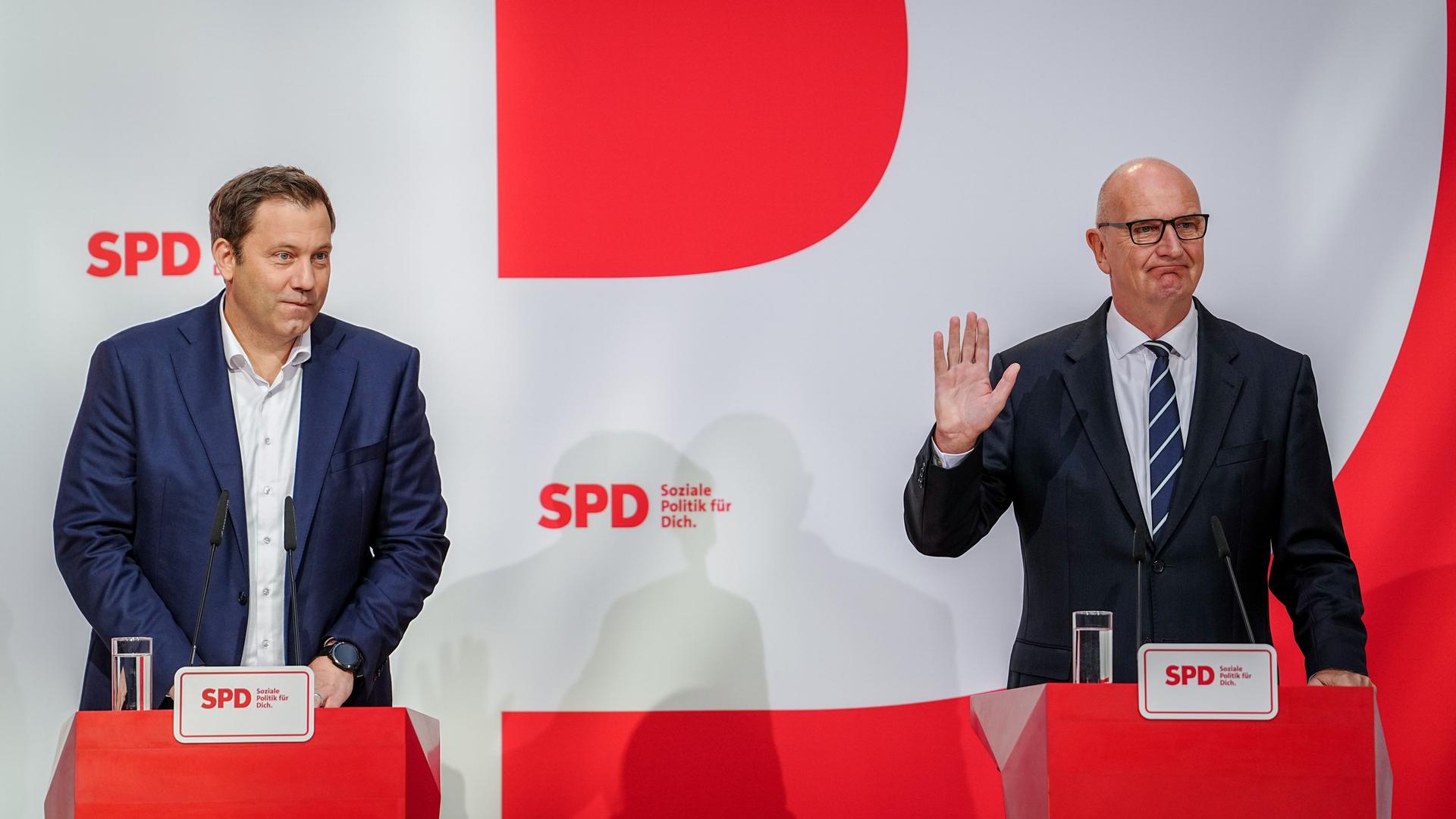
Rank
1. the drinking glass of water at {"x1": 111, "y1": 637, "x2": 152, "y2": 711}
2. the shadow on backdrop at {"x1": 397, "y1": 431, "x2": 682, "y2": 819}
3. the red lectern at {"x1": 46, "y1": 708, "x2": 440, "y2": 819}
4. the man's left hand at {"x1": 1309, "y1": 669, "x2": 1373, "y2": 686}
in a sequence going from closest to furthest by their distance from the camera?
the red lectern at {"x1": 46, "y1": 708, "x2": 440, "y2": 819} < the drinking glass of water at {"x1": 111, "y1": 637, "x2": 152, "y2": 711} < the man's left hand at {"x1": 1309, "y1": 669, "x2": 1373, "y2": 686} < the shadow on backdrop at {"x1": 397, "y1": 431, "x2": 682, "y2": 819}

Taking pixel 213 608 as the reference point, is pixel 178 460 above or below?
above

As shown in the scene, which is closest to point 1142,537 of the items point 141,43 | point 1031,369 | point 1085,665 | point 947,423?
point 1085,665

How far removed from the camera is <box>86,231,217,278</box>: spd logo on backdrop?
3840 millimetres

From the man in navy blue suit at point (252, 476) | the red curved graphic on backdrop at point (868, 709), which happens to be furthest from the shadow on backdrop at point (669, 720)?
the man in navy blue suit at point (252, 476)

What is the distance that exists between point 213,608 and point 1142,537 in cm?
178

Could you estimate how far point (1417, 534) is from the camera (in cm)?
383

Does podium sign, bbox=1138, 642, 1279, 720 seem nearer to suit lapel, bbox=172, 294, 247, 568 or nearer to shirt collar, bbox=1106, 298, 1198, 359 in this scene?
shirt collar, bbox=1106, 298, 1198, 359

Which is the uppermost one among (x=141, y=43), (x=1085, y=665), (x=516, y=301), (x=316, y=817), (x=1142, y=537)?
(x=141, y=43)

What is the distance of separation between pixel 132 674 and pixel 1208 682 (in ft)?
5.59

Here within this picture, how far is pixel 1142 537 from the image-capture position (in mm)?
2467

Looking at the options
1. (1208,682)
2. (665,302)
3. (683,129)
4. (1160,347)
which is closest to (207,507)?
(665,302)

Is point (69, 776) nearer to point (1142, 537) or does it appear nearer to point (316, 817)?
point (316, 817)

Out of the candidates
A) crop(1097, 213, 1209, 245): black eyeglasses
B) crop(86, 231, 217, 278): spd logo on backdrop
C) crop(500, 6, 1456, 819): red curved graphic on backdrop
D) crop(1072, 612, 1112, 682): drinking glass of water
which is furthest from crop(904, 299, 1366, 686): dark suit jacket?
crop(86, 231, 217, 278): spd logo on backdrop

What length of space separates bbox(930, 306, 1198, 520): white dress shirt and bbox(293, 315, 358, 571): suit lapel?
163 cm
